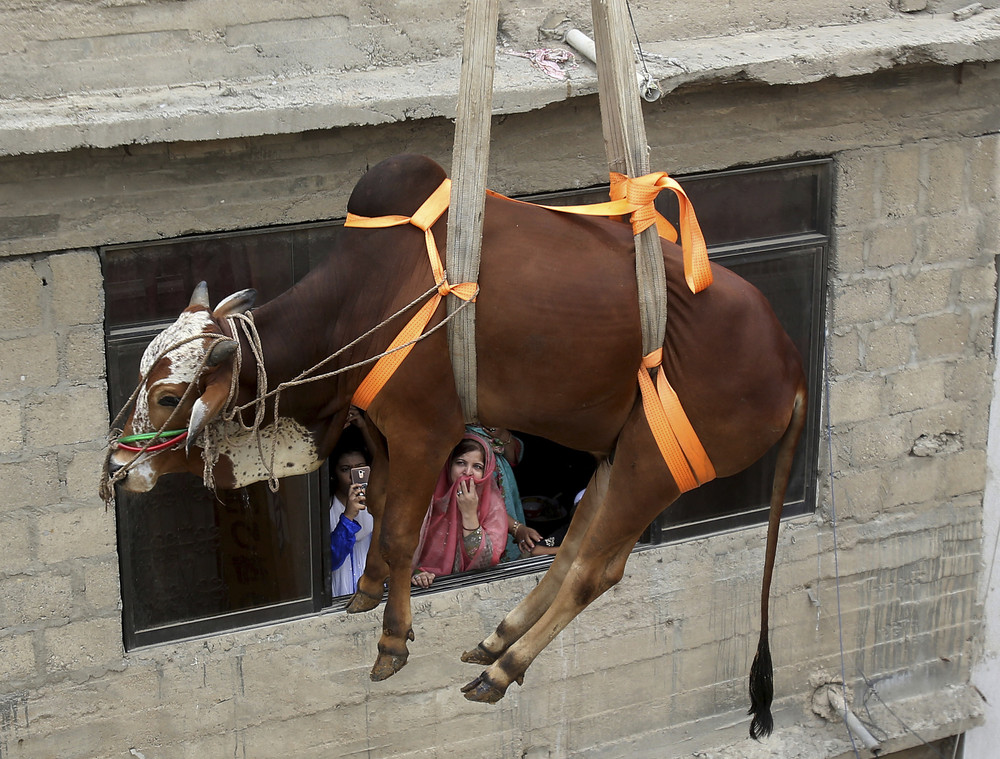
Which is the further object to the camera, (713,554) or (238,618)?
(713,554)

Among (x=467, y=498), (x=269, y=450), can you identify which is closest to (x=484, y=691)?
(x=269, y=450)

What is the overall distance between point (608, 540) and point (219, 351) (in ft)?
3.17

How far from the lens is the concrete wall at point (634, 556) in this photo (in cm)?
429

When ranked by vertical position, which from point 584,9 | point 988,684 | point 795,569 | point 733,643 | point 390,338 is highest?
point 584,9

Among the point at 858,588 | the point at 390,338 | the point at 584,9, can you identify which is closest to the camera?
the point at 390,338

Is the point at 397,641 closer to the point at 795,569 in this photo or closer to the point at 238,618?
the point at 238,618

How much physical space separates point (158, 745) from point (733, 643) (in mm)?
2591

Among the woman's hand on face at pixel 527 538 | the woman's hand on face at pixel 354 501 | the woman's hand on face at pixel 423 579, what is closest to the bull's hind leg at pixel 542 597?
the woman's hand on face at pixel 354 501

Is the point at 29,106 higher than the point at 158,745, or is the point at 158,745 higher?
the point at 29,106

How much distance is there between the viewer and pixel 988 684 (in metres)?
6.23

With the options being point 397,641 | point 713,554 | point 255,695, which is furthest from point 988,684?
point 397,641

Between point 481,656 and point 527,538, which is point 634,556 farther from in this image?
point 481,656

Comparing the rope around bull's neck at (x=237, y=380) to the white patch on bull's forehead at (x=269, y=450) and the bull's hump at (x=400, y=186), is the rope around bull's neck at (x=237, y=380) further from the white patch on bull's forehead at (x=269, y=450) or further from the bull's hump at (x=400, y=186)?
the bull's hump at (x=400, y=186)

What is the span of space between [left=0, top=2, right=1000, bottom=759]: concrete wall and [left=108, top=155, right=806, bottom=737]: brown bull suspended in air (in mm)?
1681
